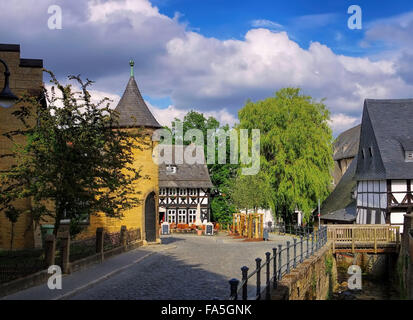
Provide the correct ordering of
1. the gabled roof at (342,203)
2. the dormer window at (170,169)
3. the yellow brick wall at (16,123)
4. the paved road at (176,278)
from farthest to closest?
the dormer window at (170,169)
the gabled roof at (342,203)
the yellow brick wall at (16,123)
the paved road at (176,278)

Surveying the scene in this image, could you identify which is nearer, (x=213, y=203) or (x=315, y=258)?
(x=315, y=258)

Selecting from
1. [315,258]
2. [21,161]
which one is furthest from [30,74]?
[315,258]

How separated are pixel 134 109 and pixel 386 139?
18416mm

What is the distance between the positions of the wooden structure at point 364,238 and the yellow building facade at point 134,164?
10230 mm

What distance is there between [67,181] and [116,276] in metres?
3.27

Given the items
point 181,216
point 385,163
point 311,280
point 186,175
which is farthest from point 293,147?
point 311,280

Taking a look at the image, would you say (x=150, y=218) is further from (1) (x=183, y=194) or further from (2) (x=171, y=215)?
(1) (x=183, y=194)

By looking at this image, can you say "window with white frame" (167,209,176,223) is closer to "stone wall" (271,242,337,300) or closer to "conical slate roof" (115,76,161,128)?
"conical slate roof" (115,76,161,128)

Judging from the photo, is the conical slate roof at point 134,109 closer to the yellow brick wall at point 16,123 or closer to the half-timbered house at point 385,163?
the yellow brick wall at point 16,123

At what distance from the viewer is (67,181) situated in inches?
613

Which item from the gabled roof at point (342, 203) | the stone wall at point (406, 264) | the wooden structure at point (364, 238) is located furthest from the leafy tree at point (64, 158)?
the gabled roof at point (342, 203)

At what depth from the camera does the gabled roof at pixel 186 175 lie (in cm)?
5450

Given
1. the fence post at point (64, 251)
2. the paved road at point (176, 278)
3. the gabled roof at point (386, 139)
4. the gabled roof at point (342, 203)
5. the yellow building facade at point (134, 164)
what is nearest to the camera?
the paved road at point (176, 278)

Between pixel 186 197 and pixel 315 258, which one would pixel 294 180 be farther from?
pixel 315 258
